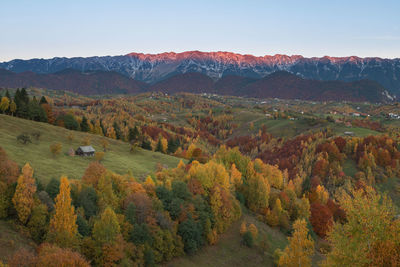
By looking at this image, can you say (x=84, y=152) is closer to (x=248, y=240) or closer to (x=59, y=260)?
(x=248, y=240)

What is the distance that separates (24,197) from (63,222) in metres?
7.66

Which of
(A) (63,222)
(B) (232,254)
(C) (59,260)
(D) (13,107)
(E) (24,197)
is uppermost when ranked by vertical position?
(D) (13,107)

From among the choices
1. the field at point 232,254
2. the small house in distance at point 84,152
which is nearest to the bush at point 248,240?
the field at point 232,254

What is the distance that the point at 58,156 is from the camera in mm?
77375

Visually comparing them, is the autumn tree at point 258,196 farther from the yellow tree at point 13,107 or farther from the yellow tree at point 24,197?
the yellow tree at point 13,107

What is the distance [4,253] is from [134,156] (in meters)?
67.8

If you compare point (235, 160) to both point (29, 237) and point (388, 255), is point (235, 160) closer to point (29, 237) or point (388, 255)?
point (29, 237)

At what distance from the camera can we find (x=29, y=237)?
1620 inches

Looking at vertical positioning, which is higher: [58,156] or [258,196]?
[58,156]

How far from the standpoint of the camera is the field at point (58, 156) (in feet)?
211

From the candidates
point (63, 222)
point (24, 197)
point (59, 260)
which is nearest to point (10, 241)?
point (63, 222)

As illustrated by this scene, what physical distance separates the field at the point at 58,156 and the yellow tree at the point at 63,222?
45.4 ft

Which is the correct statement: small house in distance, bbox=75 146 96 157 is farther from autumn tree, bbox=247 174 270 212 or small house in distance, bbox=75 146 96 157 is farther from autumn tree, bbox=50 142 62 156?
autumn tree, bbox=247 174 270 212

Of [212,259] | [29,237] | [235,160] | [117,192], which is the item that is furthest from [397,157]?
[29,237]
